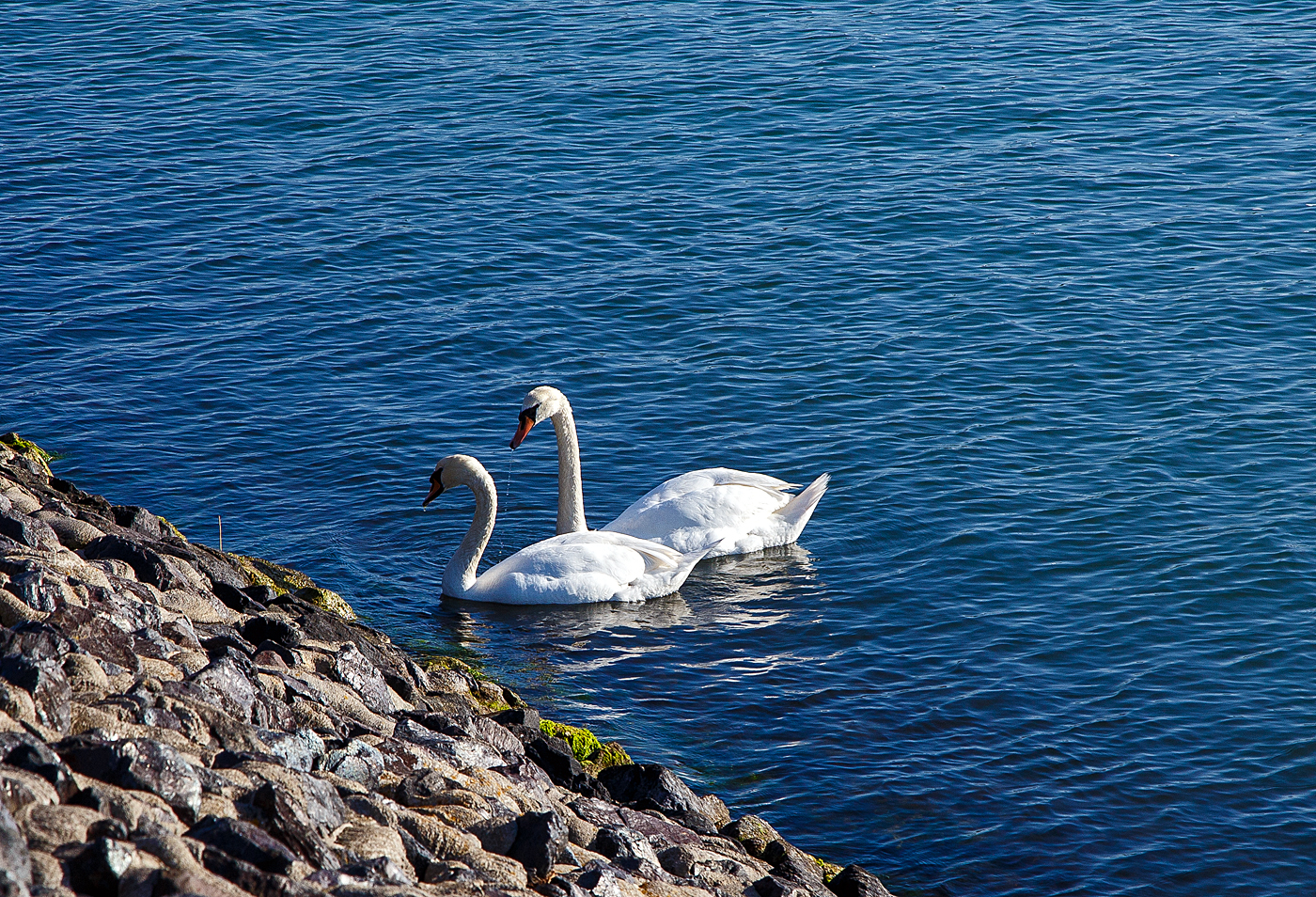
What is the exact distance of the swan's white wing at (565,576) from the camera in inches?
469

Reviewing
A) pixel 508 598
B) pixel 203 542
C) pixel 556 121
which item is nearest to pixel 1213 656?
pixel 508 598

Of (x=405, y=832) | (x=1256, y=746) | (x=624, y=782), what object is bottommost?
(x=1256, y=746)

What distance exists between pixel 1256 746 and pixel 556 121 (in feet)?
52.0

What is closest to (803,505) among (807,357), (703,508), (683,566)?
(703,508)

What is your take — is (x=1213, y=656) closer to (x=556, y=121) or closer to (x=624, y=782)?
(x=624, y=782)

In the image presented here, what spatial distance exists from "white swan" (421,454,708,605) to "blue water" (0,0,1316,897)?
0.78ft

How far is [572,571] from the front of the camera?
39.0 ft

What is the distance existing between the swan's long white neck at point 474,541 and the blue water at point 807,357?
36cm

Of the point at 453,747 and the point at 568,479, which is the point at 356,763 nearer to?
the point at 453,747

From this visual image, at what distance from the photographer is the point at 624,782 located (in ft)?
26.2

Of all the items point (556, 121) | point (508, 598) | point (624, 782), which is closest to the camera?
point (624, 782)

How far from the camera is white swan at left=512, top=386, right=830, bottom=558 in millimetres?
12469

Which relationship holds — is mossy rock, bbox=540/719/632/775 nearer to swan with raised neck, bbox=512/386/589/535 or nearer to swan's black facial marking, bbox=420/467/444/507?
swan with raised neck, bbox=512/386/589/535

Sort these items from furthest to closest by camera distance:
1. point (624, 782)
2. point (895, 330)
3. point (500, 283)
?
1. point (500, 283)
2. point (895, 330)
3. point (624, 782)
